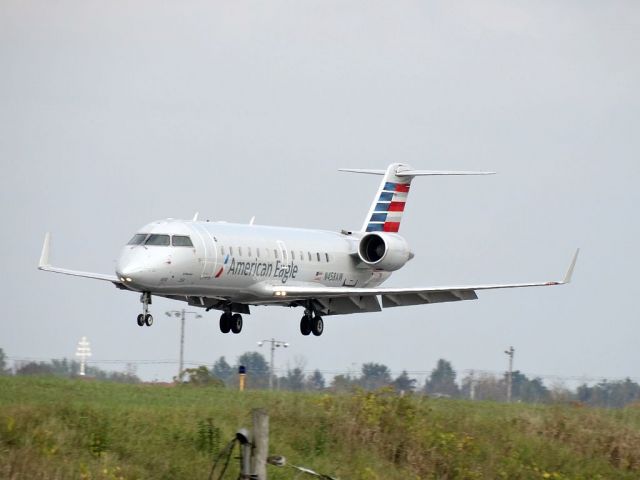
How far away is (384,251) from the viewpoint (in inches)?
1868

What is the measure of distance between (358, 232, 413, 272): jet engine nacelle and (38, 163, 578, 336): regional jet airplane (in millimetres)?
32

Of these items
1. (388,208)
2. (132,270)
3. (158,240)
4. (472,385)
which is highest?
(388,208)

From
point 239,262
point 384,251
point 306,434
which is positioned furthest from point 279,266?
point 306,434

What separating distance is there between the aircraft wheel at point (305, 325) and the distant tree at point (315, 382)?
9.76m

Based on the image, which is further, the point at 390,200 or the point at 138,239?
the point at 390,200

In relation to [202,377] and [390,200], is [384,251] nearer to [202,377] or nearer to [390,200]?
[390,200]

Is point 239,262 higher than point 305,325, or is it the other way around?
point 239,262

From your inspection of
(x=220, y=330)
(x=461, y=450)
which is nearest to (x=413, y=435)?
(x=461, y=450)

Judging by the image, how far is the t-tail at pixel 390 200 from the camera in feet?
165

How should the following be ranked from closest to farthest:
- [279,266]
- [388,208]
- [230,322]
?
[279,266], [230,322], [388,208]

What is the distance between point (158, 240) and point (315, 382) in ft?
21.6

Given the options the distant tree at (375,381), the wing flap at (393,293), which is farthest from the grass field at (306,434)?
the wing flap at (393,293)

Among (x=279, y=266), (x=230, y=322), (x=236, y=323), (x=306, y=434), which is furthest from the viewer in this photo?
(x=236, y=323)

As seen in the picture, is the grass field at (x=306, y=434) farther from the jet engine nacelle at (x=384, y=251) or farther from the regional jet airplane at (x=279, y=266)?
the jet engine nacelle at (x=384, y=251)
